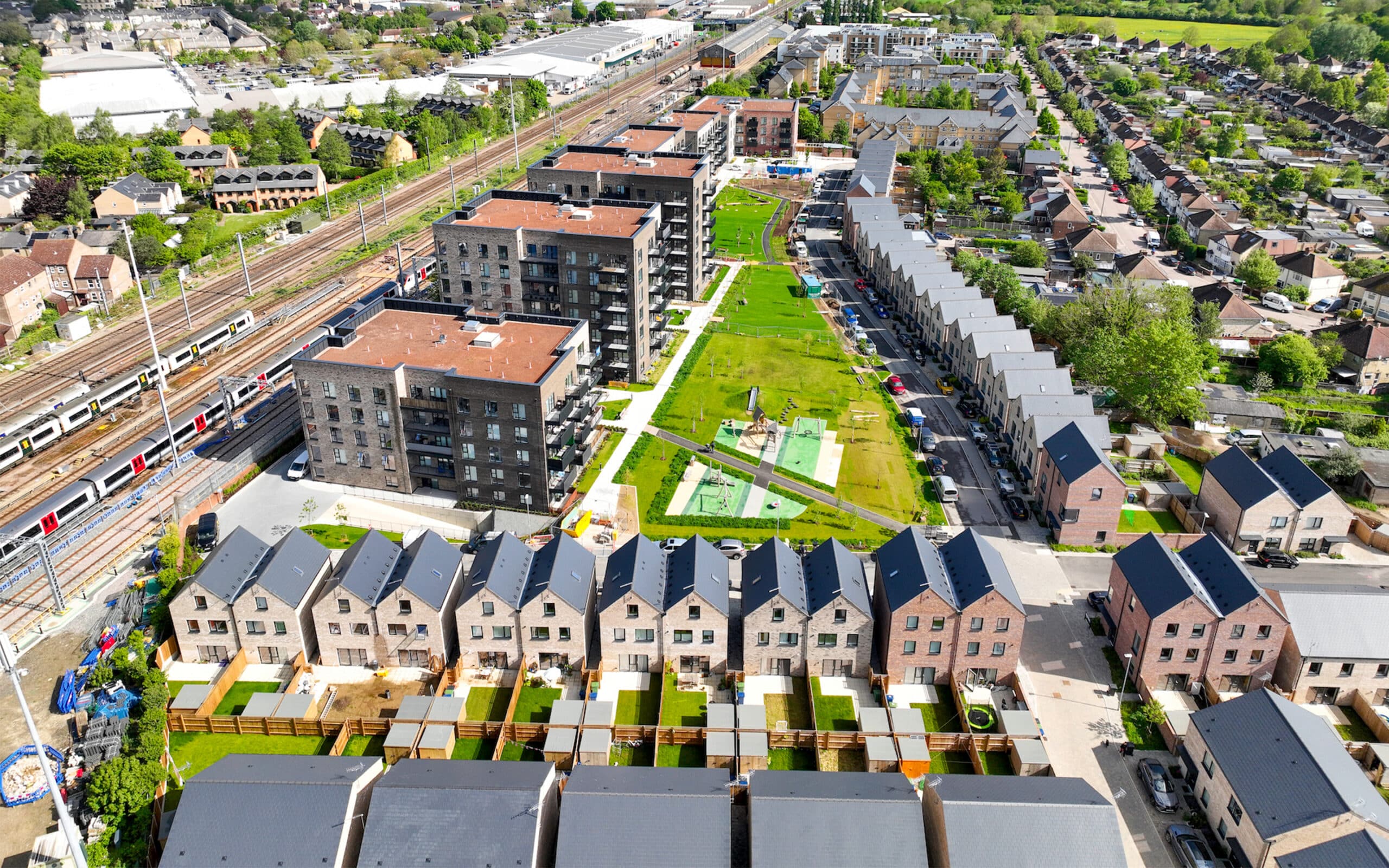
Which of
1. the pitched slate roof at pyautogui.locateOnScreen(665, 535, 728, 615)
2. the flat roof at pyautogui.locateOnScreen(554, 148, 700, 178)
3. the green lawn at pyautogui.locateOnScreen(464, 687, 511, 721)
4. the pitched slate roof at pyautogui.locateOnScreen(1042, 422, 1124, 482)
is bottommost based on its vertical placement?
the green lawn at pyautogui.locateOnScreen(464, 687, 511, 721)

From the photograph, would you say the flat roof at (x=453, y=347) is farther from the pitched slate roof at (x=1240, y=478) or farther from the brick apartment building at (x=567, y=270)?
the pitched slate roof at (x=1240, y=478)

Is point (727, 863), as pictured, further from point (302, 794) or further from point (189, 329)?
point (189, 329)

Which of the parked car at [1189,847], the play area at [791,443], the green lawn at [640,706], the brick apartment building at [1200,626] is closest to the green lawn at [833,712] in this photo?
the green lawn at [640,706]

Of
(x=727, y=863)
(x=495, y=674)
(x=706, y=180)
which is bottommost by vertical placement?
(x=495, y=674)

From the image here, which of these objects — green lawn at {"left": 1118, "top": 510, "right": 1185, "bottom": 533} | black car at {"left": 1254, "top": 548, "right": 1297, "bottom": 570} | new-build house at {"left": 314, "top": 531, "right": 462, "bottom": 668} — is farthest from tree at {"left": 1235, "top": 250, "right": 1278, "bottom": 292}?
new-build house at {"left": 314, "top": 531, "right": 462, "bottom": 668}

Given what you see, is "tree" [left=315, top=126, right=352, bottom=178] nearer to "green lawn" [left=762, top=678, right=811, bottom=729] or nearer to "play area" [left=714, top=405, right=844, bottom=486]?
"play area" [left=714, top=405, right=844, bottom=486]

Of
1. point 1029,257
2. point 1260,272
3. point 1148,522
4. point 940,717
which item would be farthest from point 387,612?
point 1260,272

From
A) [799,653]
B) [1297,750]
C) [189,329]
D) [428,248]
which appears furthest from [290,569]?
[428,248]

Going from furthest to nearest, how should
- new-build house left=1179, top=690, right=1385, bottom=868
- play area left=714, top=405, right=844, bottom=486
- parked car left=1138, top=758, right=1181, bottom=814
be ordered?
play area left=714, top=405, right=844, bottom=486, parked car left=1138, top=758, right=1181, bottom=814, new-build house left=1179, top=690, right=1385, bottom=868

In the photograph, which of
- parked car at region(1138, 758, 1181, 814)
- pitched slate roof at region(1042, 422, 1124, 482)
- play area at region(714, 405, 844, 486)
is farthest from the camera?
play area at region(714, 405, 844, 486)
